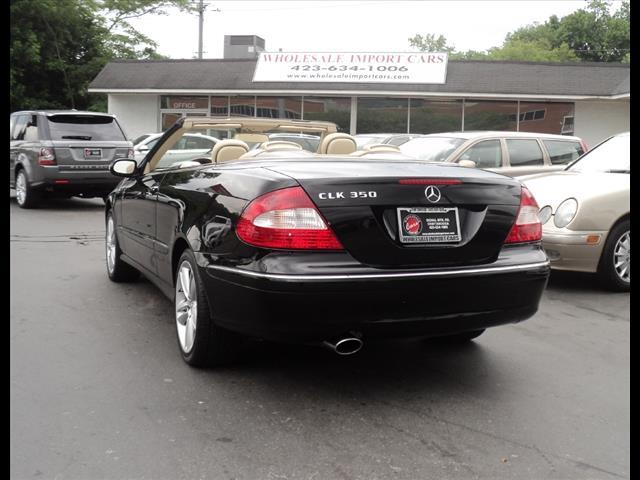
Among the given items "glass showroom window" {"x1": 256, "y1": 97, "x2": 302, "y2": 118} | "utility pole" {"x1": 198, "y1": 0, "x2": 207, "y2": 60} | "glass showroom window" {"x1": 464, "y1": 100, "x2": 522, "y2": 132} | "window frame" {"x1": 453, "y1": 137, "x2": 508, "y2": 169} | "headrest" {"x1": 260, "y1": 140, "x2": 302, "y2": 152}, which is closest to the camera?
"headrest" {"x1": 260, "y1": 140, "x2": 302, "y2": 152}

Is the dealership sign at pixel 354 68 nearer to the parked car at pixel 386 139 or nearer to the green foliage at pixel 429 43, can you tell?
the parked car at pixel 386 139

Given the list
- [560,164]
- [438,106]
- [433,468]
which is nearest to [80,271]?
[433,468]

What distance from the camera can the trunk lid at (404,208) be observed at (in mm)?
3330

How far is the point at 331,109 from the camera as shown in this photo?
26594 mm

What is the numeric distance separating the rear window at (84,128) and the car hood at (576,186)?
8.50 metres

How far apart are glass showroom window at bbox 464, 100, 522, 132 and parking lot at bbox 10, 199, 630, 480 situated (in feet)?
70.0

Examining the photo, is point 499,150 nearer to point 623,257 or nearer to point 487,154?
point 487,154

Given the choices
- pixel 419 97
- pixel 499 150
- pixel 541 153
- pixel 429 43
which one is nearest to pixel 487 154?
pixel 499 150

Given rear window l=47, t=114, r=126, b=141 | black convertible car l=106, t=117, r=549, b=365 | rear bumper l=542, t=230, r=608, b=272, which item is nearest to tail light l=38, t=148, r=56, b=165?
rear window l=47, t=114, r=126, b=141

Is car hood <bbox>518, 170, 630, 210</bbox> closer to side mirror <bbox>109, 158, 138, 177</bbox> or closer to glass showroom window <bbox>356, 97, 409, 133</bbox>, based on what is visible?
side mirror <bbox>109, 158, 138, 177</bbox>

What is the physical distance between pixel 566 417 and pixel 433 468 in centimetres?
91

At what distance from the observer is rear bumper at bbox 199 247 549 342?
3.22m

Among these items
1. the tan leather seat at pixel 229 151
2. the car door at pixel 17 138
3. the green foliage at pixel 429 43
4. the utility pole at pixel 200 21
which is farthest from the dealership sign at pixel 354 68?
the green foliage at pixel 429 43
